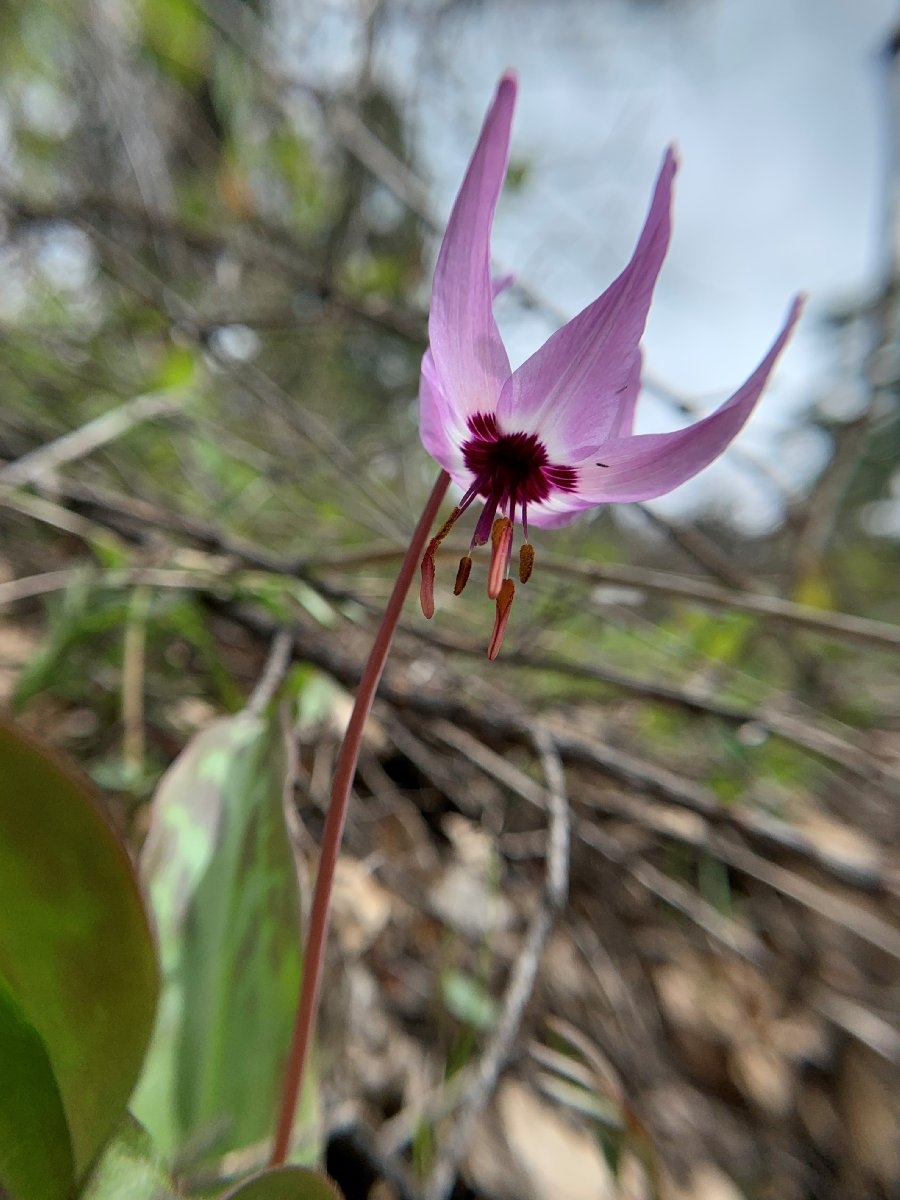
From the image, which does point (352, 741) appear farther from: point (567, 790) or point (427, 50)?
point (427, 50)

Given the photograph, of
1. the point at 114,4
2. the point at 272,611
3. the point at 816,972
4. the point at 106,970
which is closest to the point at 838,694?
the point at 816,972

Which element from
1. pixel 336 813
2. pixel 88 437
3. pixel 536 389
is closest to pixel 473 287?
pixel 536 389

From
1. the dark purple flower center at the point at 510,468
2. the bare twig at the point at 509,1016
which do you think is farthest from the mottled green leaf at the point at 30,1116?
the dark purple flower center at the point at 510,468

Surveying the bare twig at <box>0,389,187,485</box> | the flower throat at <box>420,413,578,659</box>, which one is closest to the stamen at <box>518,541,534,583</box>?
the flower throat at <box>420,413,578,659</box>

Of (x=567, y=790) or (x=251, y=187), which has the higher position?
(x=251, y=187)

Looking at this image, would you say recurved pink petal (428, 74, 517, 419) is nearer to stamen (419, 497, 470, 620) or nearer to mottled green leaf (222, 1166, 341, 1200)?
stamen (419, 497, 470, 620)

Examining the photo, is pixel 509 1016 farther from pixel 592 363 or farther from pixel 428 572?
pixel 592 363
